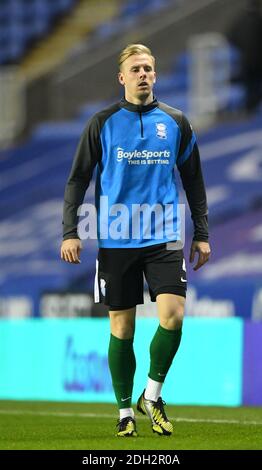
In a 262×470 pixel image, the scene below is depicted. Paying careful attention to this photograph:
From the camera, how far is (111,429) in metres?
6.91

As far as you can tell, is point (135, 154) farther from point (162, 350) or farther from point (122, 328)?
point (162, 350)

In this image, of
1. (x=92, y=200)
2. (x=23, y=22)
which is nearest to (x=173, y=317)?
(x=92, y=200)

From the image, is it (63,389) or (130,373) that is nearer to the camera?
(130,373)

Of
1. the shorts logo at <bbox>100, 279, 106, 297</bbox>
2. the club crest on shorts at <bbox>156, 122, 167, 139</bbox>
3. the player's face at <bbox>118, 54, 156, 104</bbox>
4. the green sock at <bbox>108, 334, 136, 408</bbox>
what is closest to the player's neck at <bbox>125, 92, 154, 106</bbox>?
the player's face at <bbox>118, 54, 156, 104</bbox>

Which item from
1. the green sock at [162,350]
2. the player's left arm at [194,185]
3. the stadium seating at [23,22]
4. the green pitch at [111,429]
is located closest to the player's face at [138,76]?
the player's left arm at [194,185]

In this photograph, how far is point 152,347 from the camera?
6.30 metres

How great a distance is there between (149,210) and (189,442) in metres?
1.10

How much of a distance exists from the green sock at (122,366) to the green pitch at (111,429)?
7.7 inches

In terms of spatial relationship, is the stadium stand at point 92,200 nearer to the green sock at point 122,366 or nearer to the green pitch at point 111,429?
the green pitch at point 111,429

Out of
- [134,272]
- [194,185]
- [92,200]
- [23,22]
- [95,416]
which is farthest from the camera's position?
[23,22]

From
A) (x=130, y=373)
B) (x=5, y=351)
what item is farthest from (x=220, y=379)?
(x=130, y=373)

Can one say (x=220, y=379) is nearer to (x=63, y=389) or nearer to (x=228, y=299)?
(x=63, y=389)

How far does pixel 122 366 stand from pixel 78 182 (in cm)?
91

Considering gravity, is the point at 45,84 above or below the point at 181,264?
above
